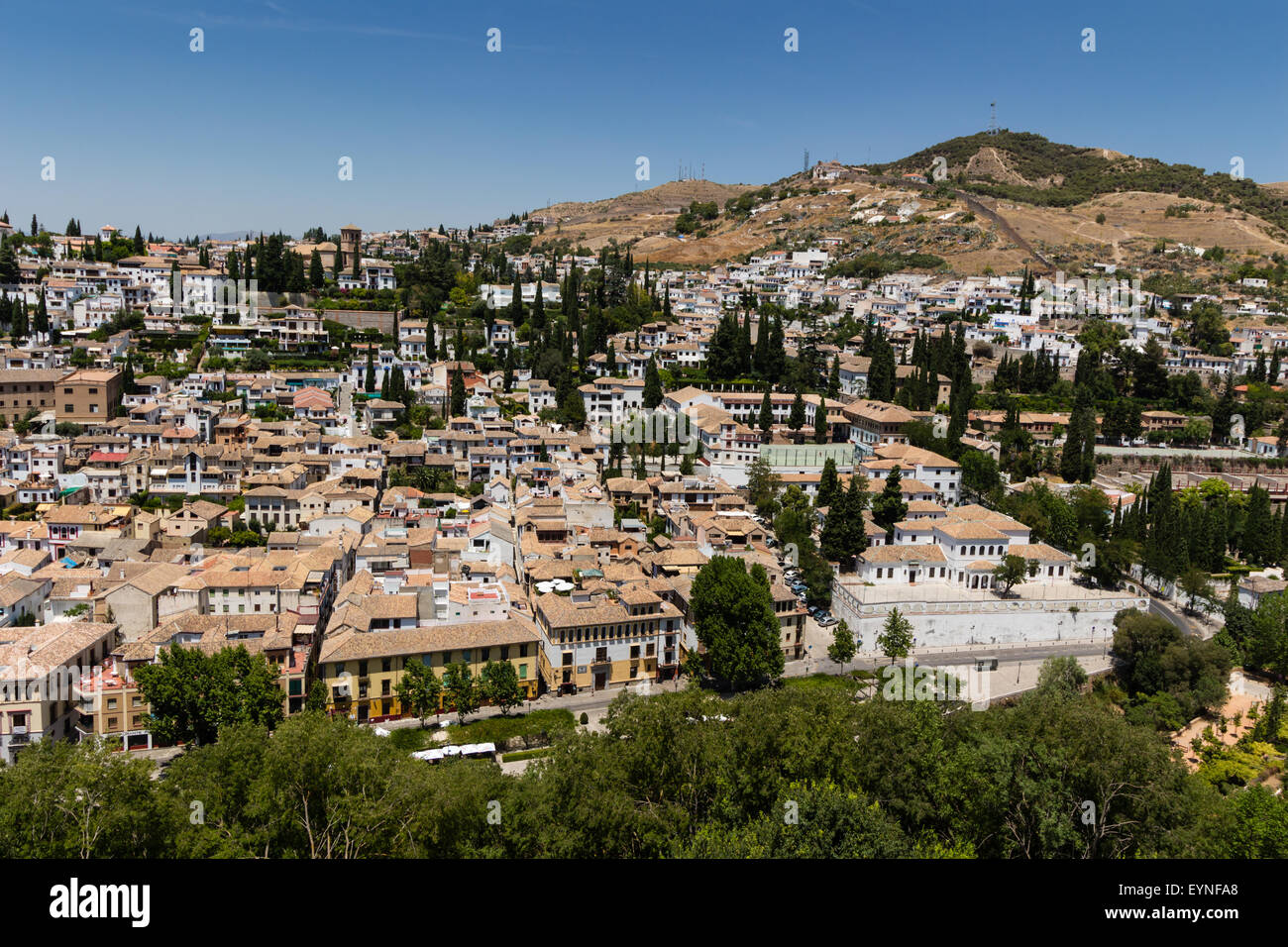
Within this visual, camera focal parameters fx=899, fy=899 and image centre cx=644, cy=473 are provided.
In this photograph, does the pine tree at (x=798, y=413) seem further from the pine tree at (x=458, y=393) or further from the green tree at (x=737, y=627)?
the green tree at (x=737, y=627)

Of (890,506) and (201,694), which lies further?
(890,506)

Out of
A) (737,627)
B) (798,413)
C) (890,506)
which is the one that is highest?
(798,413)

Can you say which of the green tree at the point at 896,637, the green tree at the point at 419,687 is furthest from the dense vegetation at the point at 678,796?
the green tree at the point at 896,637

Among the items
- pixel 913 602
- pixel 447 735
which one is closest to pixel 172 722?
pixel 447 735

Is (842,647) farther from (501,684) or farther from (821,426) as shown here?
(821,426)

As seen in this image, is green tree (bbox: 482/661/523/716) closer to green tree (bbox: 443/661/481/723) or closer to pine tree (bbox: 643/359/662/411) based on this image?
green tree (bbox: 443/661/481/723)

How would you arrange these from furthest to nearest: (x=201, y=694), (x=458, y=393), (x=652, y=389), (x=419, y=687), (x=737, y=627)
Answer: (x=652, y=389)
(x=458, y=393)
(x=737, y=627)
(x=419, y=687)
(x=201, y=694)

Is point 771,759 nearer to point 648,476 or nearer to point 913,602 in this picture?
point 913,602

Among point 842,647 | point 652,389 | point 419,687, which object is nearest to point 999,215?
point 652,389

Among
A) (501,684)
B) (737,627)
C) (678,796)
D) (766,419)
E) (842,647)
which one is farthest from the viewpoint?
(766,419)
